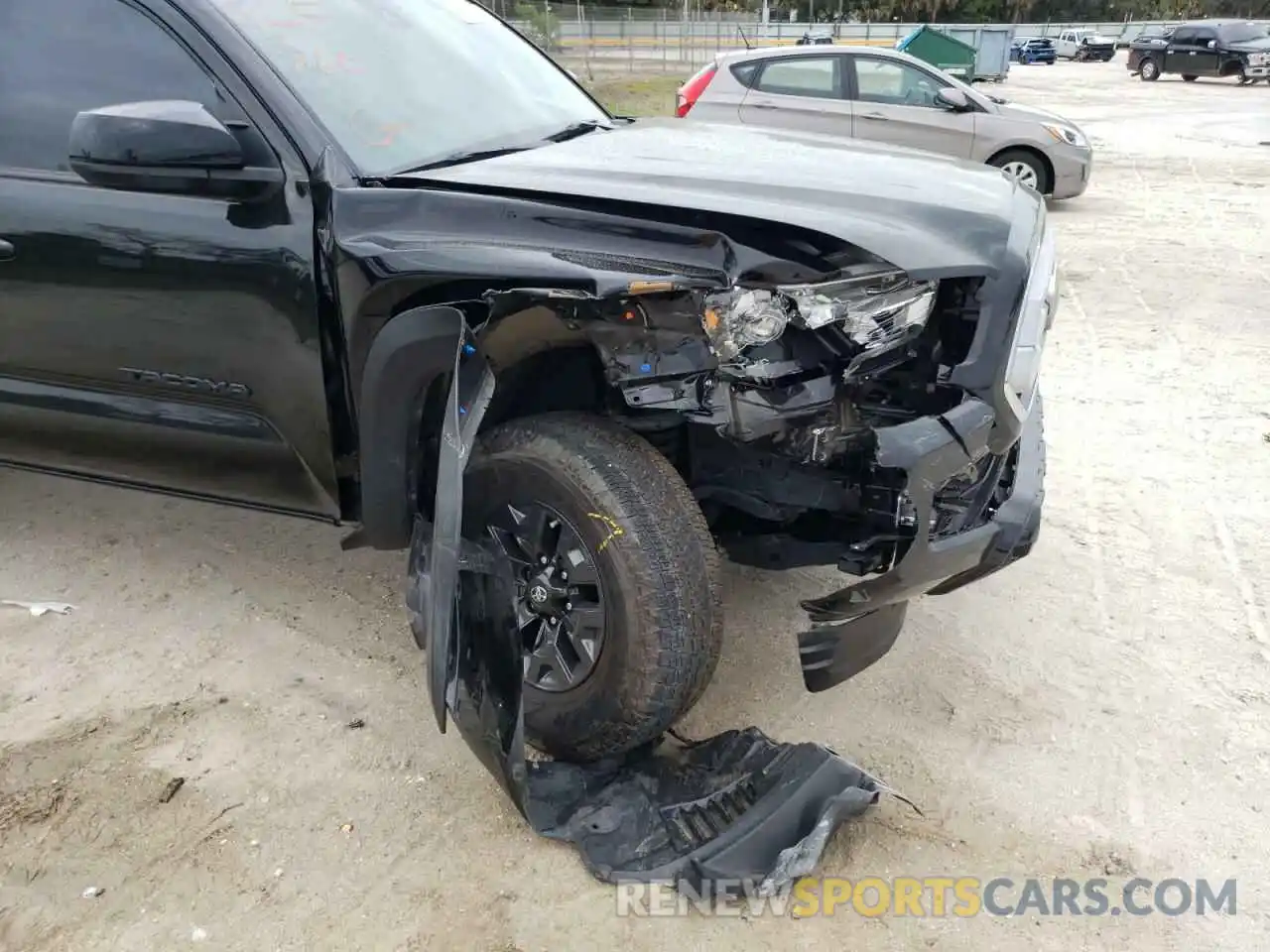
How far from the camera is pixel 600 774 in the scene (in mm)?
2514

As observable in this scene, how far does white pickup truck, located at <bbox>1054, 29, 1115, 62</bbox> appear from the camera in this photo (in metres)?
45.4

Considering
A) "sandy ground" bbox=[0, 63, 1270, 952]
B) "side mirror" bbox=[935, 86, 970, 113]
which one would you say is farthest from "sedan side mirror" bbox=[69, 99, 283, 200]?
"side mirror" bbox=[935, 86, 970, 113]

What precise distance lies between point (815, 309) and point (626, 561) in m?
0.69

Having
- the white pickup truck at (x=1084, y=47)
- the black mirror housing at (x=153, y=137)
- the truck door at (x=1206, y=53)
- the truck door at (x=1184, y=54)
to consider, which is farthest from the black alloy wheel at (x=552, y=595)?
the white pickup truck at (x=1084, y=47)

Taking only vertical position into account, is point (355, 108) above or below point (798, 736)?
above

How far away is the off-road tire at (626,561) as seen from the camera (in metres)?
2.29

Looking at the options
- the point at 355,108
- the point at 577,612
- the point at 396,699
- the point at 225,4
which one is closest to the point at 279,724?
the point at 396,699

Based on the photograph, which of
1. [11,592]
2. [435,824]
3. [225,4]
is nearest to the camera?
[435,824]

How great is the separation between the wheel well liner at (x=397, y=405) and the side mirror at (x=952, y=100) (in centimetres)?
871

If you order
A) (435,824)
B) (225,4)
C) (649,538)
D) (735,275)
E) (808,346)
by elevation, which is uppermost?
(225,4)

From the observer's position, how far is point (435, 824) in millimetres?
2432

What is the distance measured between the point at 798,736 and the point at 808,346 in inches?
42.6

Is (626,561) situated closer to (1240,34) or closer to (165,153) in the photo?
(165,153)

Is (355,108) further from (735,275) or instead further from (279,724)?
(279,724)
